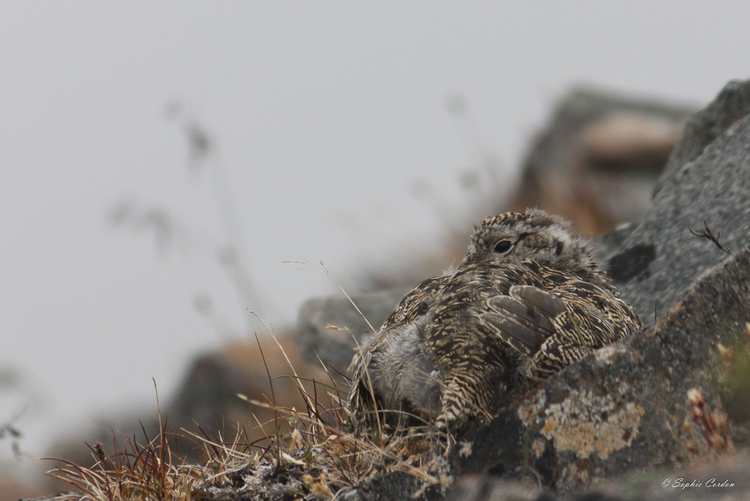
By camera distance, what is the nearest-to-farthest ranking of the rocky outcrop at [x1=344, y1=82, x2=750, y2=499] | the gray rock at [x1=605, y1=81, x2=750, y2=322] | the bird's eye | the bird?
1. the rocky outcrop at [x1=344, y1=82, x2=750, y2=499]
2. the bird
3. the bird's eye
4. the gray rock at [x1=605, y1=81, x2=750, y2=322]

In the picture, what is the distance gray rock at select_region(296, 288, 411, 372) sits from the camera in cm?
800

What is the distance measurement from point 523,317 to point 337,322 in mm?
4985

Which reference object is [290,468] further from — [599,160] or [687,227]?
[599,160]

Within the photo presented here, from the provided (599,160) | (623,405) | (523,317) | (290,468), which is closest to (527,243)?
(523,317)

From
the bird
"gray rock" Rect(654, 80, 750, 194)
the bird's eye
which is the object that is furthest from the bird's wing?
"gray rock" Rect(654, 80, 750, 194)

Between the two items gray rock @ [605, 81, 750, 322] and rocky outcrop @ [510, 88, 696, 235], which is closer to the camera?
gray rock @ [605, 81, 750, 322]

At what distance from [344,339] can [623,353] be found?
17.1 ft

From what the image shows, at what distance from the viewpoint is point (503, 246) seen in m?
5.63

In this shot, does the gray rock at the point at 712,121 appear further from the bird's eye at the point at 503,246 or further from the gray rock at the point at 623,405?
the gray rock at the point at 623,405

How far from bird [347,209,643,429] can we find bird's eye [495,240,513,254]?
972mm

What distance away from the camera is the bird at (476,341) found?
136 inches

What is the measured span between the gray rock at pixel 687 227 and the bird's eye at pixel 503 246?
136cm

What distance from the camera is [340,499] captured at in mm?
3332

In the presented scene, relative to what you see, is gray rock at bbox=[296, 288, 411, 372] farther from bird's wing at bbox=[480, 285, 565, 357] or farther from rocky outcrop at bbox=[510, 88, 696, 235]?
rocky outcrop at bbox=[510, 88, 696, 235]
